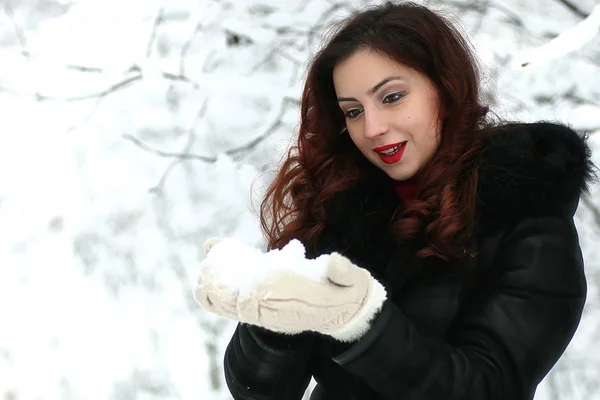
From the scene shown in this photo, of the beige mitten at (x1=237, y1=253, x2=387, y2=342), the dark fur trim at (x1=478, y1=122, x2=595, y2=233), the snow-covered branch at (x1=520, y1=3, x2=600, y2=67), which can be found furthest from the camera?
the snow-covered branch at (x1=520, y1=3, x2=600, y2=67)

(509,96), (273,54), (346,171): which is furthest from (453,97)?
(273,54)

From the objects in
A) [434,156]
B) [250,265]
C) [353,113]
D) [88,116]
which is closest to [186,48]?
[88,116]

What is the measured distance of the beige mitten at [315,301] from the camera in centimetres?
76

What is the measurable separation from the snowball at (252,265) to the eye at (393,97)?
1.23 ft

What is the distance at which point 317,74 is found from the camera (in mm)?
1224

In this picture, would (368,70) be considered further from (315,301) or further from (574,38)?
(574,38)

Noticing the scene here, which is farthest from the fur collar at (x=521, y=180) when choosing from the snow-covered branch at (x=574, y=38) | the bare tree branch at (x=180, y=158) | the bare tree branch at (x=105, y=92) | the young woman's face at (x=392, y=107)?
the bare tree branch at (x=105, y=92)

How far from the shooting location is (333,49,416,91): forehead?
1.05 meters

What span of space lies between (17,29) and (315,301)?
78.6 inches

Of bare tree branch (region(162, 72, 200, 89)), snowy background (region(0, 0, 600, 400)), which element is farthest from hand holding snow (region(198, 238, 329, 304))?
bare tree branch (region(162, 72, 200, 89))

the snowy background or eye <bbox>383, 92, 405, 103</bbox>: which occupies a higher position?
eye <bbox>383, 92, 405, 103</bbox>

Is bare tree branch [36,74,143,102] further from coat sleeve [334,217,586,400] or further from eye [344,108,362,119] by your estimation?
coat sleeve [334,217,586,400]

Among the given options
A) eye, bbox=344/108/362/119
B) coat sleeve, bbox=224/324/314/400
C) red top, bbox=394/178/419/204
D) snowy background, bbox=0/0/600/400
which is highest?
eye, bbox=344/108/362/119

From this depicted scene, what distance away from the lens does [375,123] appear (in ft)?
3.47
